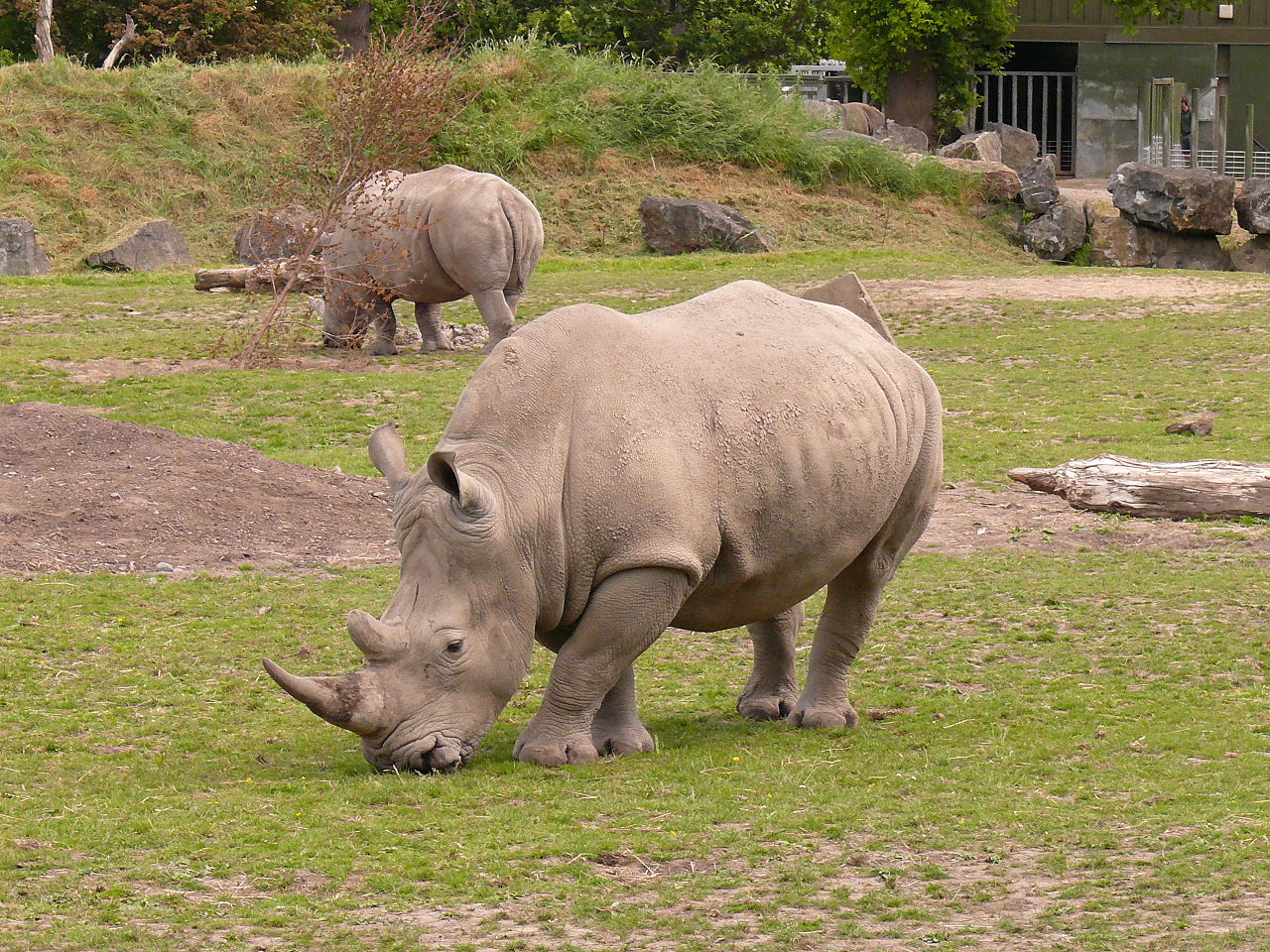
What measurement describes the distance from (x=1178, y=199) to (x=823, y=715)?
72.1 feet

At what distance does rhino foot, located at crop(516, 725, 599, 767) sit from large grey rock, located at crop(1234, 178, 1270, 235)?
76.5 ft

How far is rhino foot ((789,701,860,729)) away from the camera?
22.1ft

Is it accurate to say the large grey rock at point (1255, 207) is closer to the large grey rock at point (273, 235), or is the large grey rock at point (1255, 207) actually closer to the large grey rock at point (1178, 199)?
the large grey rock at point (1178, 199)

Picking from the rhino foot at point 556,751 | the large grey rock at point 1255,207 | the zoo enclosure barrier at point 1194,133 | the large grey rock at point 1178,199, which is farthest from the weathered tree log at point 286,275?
the zoo enclosure barrier at point 1194,133

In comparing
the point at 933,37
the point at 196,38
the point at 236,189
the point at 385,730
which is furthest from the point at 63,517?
the point at 196,38

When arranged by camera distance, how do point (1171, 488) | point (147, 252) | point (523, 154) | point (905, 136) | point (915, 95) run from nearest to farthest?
point (1171, 488), point (147, 252), point (523, 154), point (905, 136), point (915, 95)

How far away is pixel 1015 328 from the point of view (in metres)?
18.1

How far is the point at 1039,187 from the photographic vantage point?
28234 mm

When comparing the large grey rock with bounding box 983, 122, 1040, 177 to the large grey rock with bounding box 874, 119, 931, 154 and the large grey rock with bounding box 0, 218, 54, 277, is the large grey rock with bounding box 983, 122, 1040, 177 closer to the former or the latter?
the large grey rock with bounding box 874, 119, 931, 154

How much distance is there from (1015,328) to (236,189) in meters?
13.5

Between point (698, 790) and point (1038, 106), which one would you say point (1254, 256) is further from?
point (698, 790)

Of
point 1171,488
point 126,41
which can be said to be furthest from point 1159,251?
point 126,41

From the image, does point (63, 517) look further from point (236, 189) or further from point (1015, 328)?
point (236, 189)

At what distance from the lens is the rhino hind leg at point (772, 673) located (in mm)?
6992
